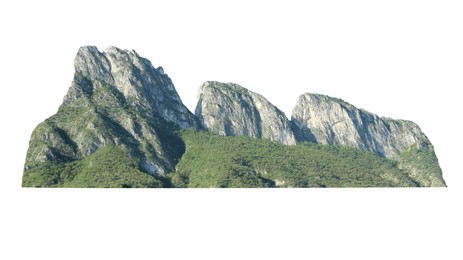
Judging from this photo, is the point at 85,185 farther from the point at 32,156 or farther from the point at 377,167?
the point at 377,167

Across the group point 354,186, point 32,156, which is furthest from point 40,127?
point 354,186

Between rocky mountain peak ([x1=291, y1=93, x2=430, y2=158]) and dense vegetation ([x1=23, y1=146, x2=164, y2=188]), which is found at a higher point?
rocky mountain peak ([x1=291, y1=93, x2=430, y2=158])

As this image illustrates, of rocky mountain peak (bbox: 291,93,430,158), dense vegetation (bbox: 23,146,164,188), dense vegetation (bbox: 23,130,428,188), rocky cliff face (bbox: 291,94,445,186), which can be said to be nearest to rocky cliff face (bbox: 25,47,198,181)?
dense vegetation (bbox: 23,146,164,188)

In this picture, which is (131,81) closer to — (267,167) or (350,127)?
(267,167)

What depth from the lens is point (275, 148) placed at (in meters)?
132

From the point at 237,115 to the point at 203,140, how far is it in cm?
2448

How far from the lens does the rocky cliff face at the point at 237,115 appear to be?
150125 millimetres

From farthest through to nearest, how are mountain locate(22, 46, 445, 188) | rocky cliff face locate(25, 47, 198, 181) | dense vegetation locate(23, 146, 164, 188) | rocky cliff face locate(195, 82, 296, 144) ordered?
rocky cliff face locate(195, 82, 296, 144)
rocky cliff face locate(25, 47, 198, 181)
mountain locate(22, 46, 445, 188)
dense vegetation locate(23, 146, 164, 188)

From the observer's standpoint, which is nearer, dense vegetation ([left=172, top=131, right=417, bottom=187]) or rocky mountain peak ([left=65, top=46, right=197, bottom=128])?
dense vegetation ([left=172, top=131, right=417, bottom=187])

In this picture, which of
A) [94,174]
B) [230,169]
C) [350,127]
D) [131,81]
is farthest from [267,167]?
[350,127]

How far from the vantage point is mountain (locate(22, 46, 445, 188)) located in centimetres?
10181

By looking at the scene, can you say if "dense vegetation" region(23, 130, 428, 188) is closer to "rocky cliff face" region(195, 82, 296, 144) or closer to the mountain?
the mountain

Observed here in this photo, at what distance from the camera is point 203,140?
133 m

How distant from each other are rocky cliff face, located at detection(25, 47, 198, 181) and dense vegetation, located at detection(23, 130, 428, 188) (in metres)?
3.42
